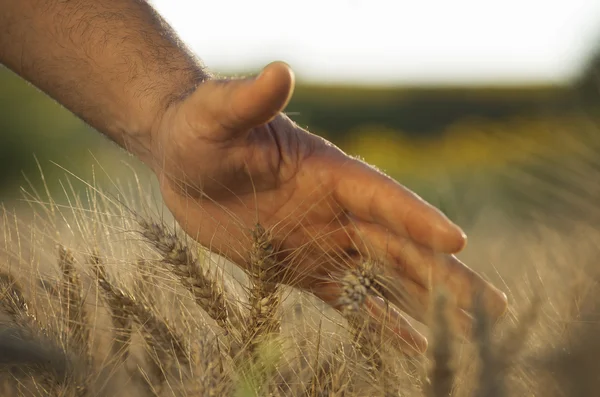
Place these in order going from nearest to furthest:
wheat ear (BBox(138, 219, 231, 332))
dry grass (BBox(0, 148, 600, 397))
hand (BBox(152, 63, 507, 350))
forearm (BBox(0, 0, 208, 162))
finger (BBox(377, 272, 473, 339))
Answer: dry grass (BBox(0, 148, 600, 397)) → finger (BBox(377, 272, 473, 339)) → wheat ear (BBox(138, 219, 231, 332)) → hand (BBox(152, 63, 507, 350)) → forearm (BBox(0, 0, 208, 162))

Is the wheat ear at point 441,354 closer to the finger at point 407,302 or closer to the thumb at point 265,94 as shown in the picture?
the finger at point 407,302

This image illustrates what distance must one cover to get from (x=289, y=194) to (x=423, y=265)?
43 cm

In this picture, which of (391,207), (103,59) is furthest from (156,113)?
(391,207)

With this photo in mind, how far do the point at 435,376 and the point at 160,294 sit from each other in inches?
32.0

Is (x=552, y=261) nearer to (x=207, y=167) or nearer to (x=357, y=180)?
(x=357, y=180)

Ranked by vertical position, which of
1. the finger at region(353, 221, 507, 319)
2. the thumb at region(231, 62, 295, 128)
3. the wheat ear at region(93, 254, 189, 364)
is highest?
the thumb at region(231, 62, 295, 128)

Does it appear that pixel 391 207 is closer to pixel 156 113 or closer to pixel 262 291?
pixel 262 291

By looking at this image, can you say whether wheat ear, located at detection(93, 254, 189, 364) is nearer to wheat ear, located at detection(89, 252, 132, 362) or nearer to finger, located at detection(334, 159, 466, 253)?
wheat ear, located at detection(89, 252, 132, 362)

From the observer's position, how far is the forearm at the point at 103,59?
5.83 ft

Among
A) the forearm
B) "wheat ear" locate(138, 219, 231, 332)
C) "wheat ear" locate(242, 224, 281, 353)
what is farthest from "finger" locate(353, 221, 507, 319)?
the forearm

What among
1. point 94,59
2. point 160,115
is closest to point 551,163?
point 160,115

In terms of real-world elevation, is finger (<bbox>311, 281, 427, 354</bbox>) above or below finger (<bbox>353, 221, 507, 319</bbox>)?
below

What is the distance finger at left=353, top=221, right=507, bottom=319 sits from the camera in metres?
1.11

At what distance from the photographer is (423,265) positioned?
1354 mm
